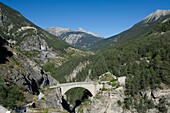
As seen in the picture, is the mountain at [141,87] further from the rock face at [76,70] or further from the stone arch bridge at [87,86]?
the rock face at [76,70]

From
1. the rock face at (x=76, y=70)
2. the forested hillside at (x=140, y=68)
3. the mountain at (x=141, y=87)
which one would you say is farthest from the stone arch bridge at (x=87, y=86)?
the rock face at (x=76, y=70)

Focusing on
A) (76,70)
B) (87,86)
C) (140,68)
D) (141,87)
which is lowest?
(141,87)

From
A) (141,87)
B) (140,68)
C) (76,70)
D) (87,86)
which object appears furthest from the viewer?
(76,70)

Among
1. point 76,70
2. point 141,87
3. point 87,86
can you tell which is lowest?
point 141,87

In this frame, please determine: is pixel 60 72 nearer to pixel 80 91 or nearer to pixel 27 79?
pixel 80 91

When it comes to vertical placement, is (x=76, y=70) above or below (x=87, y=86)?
above

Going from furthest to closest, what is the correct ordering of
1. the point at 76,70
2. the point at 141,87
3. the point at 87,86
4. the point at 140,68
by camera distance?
1. the point at 76,70
2. the point at 87,86
3. the point at 140,68
4. the point at 141,87

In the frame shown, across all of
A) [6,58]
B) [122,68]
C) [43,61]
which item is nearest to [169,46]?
[122,68]

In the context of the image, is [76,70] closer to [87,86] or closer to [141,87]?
[87,86]

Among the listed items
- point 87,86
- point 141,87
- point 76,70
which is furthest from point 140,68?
point 76,70

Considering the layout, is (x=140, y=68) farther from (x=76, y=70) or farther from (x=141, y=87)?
(x=76, y=70)

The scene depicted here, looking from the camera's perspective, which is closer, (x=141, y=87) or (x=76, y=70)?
(x=141, y=87)

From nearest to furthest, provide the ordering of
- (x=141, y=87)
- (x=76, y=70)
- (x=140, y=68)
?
(x=141, y=87) → (x=140, y=68) → (x=76, y=70)

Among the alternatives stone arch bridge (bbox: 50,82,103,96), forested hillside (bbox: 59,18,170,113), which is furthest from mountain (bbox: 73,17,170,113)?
stone arch bridge (bbox: 50,82,103,96)
